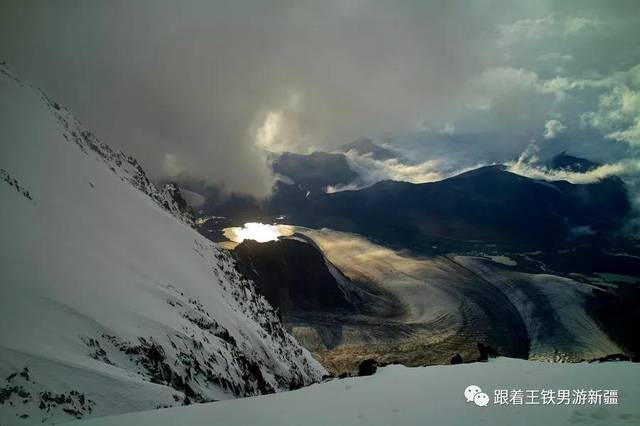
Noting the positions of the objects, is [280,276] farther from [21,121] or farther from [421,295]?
[21,121]

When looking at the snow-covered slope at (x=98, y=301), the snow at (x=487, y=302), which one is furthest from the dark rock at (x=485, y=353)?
the snow at (x=487, y=302)

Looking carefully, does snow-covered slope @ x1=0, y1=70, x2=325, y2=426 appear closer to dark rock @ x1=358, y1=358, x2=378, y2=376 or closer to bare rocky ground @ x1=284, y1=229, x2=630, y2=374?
dark rock @ x1=358, y1=358, x2=378, y2=376

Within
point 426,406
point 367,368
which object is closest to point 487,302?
point 367,368

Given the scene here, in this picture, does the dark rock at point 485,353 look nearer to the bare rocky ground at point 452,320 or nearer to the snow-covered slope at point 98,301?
the snow-covered slope at point 98,301

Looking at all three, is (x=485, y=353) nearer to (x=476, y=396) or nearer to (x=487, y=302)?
(x=476, y=396)

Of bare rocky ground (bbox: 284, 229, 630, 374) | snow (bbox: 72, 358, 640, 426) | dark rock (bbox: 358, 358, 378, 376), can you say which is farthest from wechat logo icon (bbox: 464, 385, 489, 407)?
bare rocky ground (bbox: 284, 229, 630, 374)
